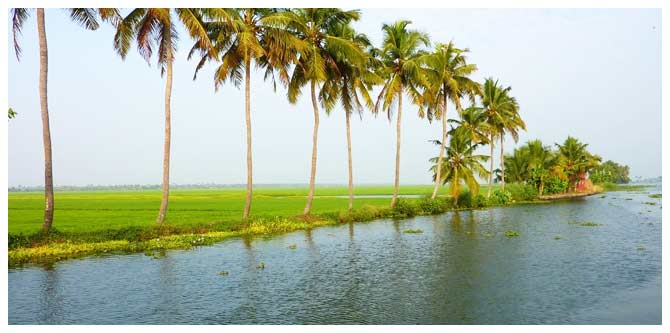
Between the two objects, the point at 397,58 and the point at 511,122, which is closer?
the point at 397,58

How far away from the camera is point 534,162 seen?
5950 centimetres

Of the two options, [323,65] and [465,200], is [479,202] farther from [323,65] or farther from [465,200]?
[323,65]

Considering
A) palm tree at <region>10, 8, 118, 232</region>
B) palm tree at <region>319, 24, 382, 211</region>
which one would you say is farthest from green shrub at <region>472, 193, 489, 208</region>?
palm tree at <region>10, 8, 118, 232</region>

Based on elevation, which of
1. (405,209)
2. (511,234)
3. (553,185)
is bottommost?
(511,234)

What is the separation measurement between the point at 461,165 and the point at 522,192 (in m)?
18.0

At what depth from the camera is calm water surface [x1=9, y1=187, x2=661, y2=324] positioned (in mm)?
9711

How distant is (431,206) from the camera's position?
1463 inches

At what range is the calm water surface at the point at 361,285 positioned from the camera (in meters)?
9.71

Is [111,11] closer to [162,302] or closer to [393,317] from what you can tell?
[162,302]

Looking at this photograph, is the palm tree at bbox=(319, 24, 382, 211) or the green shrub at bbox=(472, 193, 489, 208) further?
the green shrub at bbox=(472, 193, 489, 208)

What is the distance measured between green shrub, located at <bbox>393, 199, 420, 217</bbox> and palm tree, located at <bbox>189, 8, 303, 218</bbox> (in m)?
13.2

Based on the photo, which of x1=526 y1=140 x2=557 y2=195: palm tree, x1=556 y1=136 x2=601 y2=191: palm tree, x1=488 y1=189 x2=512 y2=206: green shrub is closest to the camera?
x1=488 y1=189 x2=512 y2=206: green shrub

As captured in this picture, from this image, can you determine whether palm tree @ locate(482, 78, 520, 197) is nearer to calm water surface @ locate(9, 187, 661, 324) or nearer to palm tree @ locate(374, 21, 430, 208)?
palm tree @ locate(374, 21, 430, 208)

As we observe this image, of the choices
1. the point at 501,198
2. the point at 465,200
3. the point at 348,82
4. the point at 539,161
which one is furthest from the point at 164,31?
the point at 539,161
